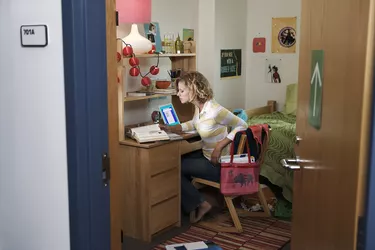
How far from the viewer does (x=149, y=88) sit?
401 centimetres

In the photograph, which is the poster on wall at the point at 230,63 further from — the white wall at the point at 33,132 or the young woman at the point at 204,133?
the white wall at the point at 33,132

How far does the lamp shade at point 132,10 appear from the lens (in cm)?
340

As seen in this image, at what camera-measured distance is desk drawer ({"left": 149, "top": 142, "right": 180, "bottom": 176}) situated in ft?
11.2

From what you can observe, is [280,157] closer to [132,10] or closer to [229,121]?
[229,121]

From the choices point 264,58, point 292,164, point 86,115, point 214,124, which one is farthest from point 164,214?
point 264,58

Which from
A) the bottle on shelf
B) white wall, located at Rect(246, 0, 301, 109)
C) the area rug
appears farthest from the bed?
the bottle on shelf

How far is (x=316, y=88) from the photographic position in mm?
1525

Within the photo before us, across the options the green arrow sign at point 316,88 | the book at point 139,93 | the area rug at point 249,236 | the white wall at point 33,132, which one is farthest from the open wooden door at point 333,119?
the book at point 139,93

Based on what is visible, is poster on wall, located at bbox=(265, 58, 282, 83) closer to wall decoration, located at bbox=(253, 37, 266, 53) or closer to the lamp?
wall decoration, located at bbox=(253, 37, 266, 53)

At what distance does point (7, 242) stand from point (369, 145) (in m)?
1.47

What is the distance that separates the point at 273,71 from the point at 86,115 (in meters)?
4.40

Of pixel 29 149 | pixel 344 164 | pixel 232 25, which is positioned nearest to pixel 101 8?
pixel 29 149

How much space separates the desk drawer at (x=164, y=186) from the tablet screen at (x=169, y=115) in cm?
49

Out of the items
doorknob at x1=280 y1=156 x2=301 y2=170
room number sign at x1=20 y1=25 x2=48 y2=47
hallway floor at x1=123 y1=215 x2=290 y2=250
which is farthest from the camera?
hallway floor at x1=123 y1=215 x2=290 y2=250
